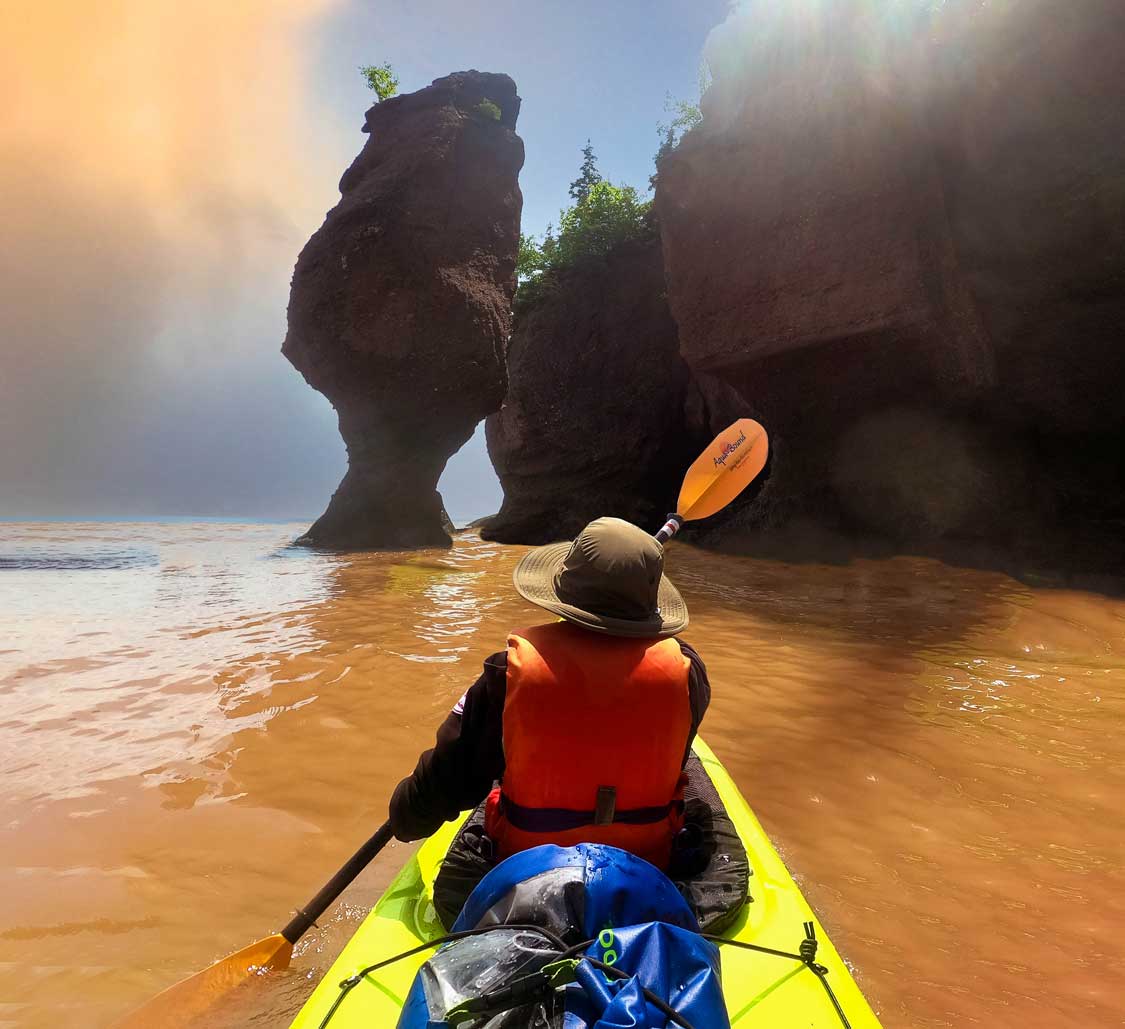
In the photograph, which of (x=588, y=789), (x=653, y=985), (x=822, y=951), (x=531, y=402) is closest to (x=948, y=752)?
(x=822, y=951)

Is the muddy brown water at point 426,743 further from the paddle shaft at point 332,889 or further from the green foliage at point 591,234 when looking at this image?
Answer: the green foliage at point 591,234

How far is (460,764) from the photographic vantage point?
5.21ft

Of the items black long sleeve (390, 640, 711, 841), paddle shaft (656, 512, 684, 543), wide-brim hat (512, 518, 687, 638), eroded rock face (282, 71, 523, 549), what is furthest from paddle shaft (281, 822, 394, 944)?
eroded rock face (282, 71, 523, 549)

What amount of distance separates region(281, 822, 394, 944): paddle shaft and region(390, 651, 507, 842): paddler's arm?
1.17 feet

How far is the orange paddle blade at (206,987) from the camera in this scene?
1.68 meters

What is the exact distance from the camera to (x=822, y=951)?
1.49 meters

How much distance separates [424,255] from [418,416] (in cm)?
338

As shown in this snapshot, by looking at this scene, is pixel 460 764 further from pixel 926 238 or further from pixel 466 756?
pixel 926 238

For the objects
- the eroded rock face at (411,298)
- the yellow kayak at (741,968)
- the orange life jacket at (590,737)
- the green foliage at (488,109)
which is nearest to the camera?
the yellow kayak at (741,968)

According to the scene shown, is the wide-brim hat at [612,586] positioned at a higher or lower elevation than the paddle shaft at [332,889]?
higher

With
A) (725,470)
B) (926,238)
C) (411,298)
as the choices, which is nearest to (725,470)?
(725,470)

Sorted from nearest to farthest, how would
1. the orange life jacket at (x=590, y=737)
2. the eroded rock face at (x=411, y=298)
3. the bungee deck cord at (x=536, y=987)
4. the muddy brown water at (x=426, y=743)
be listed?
the bungee deck cord at (x=536, y=987) < the orange life jacket at (x=590, y=737) < the muddy brown water at (x=426, y=743) < the eroded rock face at (x=411, y=298)

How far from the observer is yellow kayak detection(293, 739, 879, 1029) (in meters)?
1.25

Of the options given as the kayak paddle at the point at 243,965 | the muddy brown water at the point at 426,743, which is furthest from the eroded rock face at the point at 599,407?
the kayak paddle at the point at 243,965
